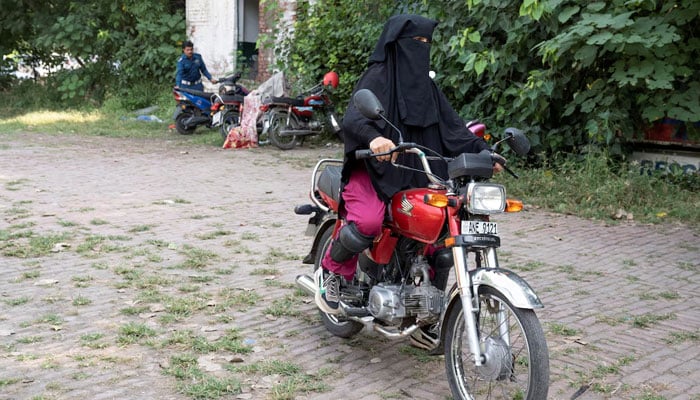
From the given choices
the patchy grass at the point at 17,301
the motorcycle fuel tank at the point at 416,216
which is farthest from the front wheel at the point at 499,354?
the patchy grass at the point at 17,301

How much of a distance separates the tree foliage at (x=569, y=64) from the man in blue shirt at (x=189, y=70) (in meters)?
6.70

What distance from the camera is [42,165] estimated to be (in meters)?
11.8

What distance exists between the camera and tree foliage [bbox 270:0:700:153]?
9.33 metres

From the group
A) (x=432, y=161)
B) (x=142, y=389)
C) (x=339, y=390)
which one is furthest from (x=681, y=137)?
(x=142, y=389)

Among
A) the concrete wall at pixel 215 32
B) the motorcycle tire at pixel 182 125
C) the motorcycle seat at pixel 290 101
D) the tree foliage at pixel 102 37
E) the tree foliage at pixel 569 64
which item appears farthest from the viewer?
the tree foliage at pixel 102 37

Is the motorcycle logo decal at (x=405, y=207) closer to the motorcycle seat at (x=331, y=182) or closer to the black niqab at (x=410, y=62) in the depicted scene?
the black niqab at (x=410, y=62)

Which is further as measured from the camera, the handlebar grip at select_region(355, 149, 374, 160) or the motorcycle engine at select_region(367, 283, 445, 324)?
the motorcycle engine at select_region(367, 283, 445, 324)

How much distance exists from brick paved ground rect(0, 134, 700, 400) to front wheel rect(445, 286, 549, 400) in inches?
12.2

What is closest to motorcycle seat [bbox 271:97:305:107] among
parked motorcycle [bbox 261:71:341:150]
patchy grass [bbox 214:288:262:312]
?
parked motorcycle [bbox 261:71:341:150]

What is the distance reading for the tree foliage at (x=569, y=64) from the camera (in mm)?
9328

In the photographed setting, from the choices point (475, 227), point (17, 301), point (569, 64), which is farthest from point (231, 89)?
point (475, 227)

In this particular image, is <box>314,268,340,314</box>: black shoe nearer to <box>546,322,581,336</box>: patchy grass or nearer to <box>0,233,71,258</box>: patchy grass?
<box>546,322,581,336</box>: patchy grass

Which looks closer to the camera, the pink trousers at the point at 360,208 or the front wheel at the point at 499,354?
the front wheel at the point at 499,354

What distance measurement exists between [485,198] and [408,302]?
80cm
